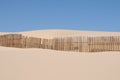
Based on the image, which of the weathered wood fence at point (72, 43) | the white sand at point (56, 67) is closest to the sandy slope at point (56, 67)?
the white sand at point (56, 67)

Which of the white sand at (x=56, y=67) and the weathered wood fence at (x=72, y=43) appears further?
the weathered wood fence at (x=72, y=43)

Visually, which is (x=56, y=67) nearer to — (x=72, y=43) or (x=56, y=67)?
(x=56, y=67)

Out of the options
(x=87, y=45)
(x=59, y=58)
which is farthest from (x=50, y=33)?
(x=59, y=58)

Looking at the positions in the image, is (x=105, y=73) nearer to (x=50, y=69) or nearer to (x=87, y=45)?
(x=50, y=69)

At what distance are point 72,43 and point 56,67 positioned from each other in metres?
8.88

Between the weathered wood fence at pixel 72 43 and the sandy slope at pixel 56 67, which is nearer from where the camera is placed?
the sandy slope at pixel 56 67

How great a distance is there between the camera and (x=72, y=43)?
1775 cm

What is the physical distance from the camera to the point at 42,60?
9.58 meters

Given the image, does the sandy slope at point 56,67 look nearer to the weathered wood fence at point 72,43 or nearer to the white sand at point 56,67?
the white sand at point 56,67

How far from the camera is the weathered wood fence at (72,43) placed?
55.8 feet

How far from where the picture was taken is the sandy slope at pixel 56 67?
8.22 m

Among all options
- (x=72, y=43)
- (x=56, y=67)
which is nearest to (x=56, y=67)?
(x=56, y=67)

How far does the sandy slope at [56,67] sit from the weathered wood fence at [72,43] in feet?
21.5

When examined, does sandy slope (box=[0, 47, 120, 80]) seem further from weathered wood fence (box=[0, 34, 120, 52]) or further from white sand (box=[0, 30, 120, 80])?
weathered wood fence (box=[0, 34, 120, 52])
